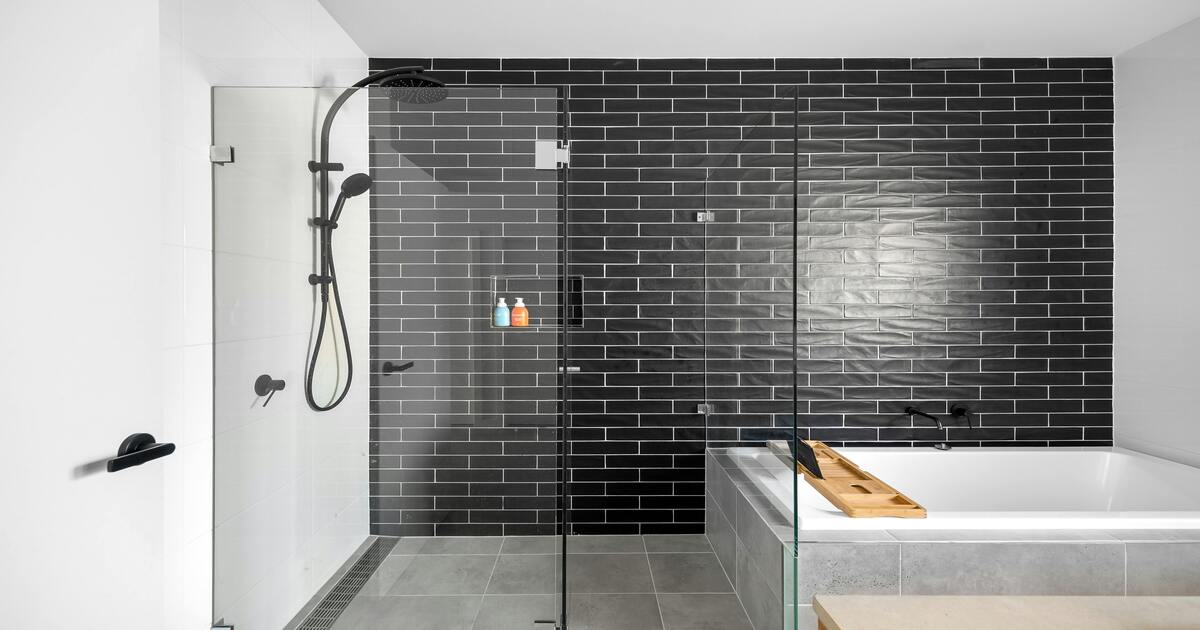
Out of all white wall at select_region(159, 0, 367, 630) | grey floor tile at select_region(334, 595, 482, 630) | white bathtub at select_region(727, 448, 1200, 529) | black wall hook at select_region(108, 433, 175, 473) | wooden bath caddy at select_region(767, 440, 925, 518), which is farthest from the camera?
white bathtub at select_region(727, 448, 1200, 529)

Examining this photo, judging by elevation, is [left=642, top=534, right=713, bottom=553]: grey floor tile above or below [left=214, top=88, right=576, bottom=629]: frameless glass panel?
below

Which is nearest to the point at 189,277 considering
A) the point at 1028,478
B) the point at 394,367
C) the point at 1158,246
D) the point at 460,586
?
the point at 394,367

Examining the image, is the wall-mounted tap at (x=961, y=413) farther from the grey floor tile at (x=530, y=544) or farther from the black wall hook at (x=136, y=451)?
the black wall hook at (x=136, y=451)

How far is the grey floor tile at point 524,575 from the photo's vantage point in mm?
1542

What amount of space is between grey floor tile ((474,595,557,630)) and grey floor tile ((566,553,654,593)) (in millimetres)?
746

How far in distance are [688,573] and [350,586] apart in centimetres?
149

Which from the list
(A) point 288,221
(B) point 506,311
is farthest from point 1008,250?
(A) point 288,221

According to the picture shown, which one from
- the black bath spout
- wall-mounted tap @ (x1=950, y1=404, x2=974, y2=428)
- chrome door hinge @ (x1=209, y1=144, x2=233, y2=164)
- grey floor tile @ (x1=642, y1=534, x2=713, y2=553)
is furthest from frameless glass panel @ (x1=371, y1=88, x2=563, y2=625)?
wall-mounted tap @ (x1=950, y1=404, x2=974, y2=428)

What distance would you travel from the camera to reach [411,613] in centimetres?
152

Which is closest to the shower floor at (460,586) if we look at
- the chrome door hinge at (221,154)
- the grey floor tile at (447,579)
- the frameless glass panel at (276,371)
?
the grey floor tile at (447,579)

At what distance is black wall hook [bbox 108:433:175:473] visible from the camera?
1.09 m

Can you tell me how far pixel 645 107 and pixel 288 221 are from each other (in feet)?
5.75

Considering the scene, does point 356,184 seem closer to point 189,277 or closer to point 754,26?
point 189,277

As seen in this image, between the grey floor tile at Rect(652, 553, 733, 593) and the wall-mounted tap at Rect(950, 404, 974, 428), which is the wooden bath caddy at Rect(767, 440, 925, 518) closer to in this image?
the grey floor tile at Rect(652, 553, 733, 593)
